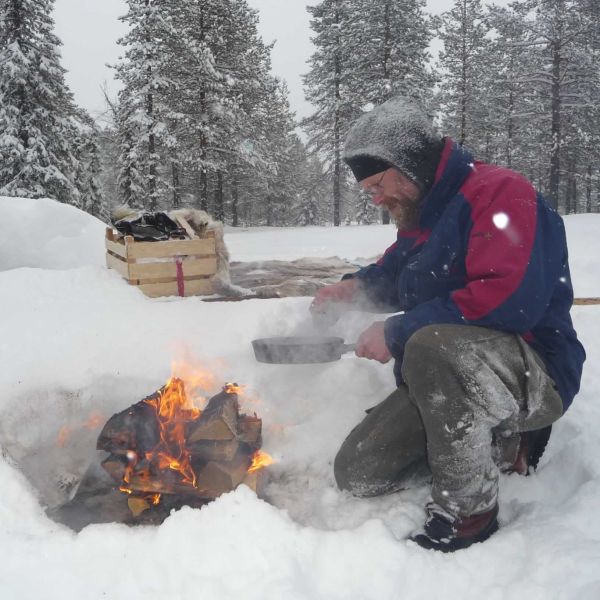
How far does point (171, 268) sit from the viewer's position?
242 inches

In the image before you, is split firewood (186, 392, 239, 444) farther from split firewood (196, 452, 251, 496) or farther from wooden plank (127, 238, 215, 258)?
wooden plank (127, 238, 215, 258)

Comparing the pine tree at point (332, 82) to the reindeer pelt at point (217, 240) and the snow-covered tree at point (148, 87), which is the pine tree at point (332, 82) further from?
the reindeer pelt at point (217, 240)

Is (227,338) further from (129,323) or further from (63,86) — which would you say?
(63,86)

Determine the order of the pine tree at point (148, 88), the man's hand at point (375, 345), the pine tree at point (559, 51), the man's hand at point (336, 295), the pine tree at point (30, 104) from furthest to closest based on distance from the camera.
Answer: the pine tree at point (559, 51) → the pine tree at point (148, 88) → the pine tree at point (30, 104) → the man's hand at point (336, 295) → the man's hand at point (375, 345)

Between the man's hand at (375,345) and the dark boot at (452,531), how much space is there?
0.73 meters

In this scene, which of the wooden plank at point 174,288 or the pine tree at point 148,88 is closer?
the wooden plank at point 174,288

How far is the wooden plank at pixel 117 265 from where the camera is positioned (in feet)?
20.1

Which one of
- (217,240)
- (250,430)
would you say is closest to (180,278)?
(217,240)

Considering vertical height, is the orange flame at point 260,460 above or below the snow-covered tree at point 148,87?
below

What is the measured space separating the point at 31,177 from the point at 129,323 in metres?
17.6

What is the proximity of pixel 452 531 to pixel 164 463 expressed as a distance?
1.52 meters

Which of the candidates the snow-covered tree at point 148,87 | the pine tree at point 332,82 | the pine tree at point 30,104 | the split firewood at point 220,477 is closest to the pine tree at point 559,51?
the pine tree at point 332,82

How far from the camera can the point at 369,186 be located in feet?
8.59

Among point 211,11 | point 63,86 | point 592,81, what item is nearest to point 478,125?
point 592,81
